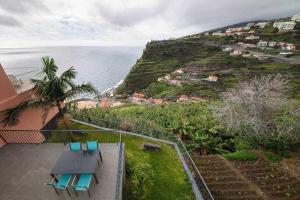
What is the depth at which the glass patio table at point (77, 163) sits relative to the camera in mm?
7707

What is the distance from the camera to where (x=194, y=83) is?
274 feet

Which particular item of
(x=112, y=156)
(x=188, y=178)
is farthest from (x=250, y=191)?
(x=112, y=156)

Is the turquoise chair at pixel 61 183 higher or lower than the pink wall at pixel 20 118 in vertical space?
lower

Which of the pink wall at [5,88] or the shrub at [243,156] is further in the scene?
the shrub at [243,156]

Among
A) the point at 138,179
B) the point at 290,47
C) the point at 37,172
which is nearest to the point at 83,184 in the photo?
the point at 37,172

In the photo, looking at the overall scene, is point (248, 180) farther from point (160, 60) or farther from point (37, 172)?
point (160, 60)

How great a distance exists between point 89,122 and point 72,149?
7.93 meters

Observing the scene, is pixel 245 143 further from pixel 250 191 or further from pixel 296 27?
pixel 296 27

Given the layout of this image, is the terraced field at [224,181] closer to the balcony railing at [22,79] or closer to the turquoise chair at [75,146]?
the turquoise chair at [75,146]

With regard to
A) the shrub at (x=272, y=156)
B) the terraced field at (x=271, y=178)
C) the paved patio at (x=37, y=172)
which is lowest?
the terraced field at (x=271, y=178)

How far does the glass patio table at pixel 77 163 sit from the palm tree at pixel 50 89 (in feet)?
13.3

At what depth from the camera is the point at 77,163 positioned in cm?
816

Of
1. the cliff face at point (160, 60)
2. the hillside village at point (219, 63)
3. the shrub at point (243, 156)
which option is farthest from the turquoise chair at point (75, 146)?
the cliff face at point (160, 60)

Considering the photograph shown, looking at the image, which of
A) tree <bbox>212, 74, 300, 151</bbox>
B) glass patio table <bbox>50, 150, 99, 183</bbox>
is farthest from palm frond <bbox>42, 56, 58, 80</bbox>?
tree <bbox>212, 74, 300, 151</bbox>
